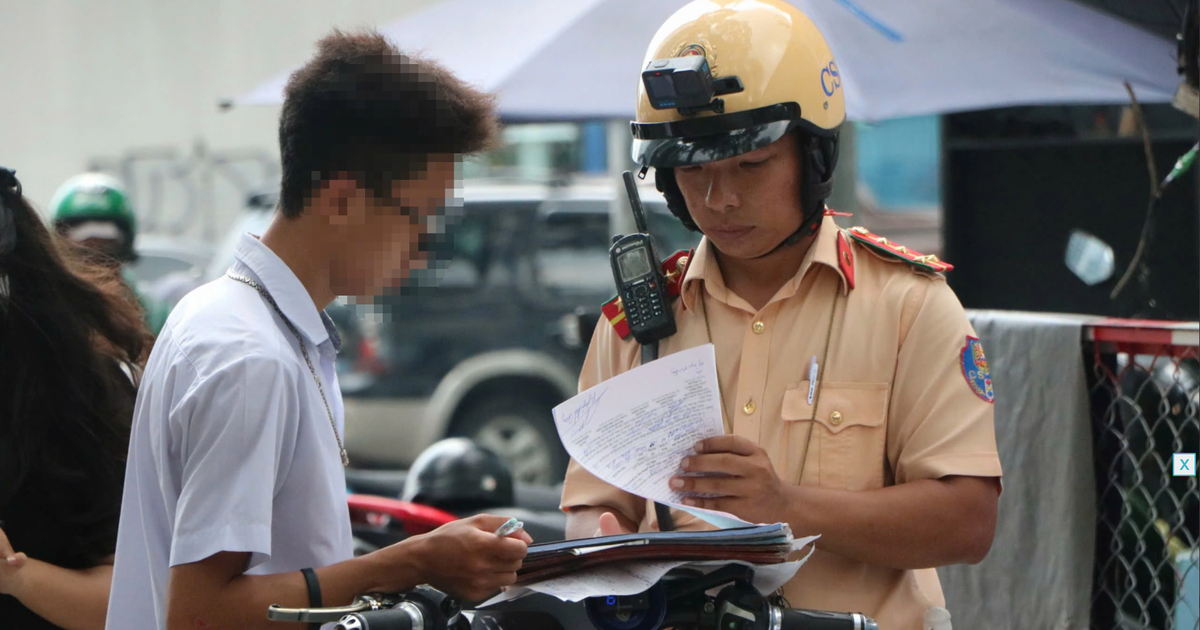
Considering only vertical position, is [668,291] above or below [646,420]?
above

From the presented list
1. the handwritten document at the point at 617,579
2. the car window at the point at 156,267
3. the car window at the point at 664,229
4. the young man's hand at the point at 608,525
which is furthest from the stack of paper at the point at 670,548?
the car window at the point at 156,267

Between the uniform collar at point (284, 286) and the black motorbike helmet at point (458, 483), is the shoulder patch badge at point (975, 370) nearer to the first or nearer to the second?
the uniform collar at point (284, 286)

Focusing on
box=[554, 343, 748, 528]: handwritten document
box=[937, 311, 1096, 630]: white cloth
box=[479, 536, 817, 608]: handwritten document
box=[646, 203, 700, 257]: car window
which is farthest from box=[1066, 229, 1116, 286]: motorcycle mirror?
box=[646, 203, 700, 257]: car window

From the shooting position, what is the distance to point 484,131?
182cm

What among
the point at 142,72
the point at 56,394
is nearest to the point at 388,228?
the point at 56,394

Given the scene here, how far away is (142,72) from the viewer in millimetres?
12008

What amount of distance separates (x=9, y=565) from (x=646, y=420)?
3.73 feet

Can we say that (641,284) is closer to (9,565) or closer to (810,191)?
(810,191)

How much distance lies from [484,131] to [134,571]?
2.57ft

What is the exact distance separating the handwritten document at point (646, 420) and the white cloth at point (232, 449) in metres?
Result: 0.38

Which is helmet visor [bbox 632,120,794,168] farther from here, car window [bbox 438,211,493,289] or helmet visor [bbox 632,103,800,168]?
car window [bbox 438,211,493,289]

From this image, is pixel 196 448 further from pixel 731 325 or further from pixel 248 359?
pixel 731 325

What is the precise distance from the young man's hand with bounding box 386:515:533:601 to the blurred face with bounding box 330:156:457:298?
37cm

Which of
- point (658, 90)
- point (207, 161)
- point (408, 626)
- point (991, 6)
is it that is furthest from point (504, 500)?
point (207, 161)
